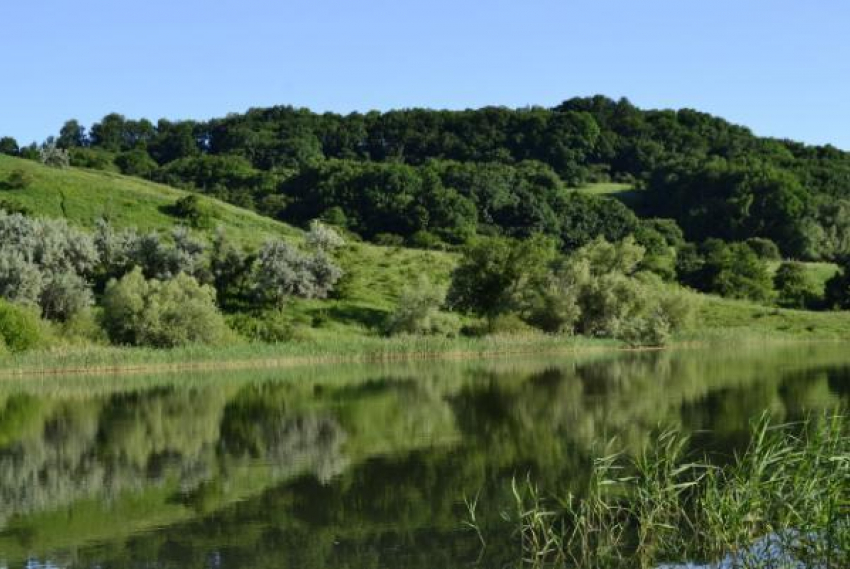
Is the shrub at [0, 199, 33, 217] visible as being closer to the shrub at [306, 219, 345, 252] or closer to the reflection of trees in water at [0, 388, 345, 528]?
the shrub at [306, 219, 345, 252]

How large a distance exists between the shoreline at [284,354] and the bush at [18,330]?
279 centimetres

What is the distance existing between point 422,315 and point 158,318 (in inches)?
653

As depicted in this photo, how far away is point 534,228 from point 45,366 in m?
84.4

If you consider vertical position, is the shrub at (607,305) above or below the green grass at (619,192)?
below

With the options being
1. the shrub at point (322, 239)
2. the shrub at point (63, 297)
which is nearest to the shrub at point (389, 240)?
the shrub at point (322, 239)

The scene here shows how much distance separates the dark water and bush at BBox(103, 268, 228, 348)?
9395 millimetres

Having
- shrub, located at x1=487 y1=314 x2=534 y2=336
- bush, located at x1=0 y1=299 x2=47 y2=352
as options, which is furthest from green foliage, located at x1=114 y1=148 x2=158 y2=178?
bush, located at x1=0 y1=299 x2=47 y2=352

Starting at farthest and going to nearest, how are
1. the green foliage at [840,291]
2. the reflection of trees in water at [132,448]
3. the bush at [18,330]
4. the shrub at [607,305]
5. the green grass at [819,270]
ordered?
the green grass at [819,270] < the green foliage at [840,291] < the shrub at [607,305] < the bush at [18,330] < the reflection of trees in water at [132,448]

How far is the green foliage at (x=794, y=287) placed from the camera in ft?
313

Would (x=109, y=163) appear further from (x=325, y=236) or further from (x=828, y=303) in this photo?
(x=828, y=303)

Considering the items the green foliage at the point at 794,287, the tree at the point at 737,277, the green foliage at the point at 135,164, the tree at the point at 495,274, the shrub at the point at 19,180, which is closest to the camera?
the tree at the point at 495,274

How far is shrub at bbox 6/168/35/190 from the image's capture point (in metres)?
99.6

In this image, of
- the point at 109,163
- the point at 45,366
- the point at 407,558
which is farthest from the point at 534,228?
the point at 407,558

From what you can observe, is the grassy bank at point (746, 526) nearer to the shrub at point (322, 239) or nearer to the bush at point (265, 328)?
the bush at point (265, 328)
